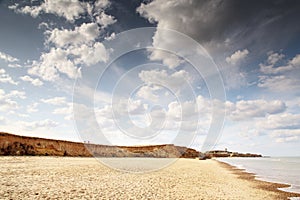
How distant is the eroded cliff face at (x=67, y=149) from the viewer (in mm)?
39963

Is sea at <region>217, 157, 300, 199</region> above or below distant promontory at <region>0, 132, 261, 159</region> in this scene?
below

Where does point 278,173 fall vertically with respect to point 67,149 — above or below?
below

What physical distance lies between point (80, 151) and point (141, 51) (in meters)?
40.6

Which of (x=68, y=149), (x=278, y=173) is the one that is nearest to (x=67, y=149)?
(x=68, y=149)

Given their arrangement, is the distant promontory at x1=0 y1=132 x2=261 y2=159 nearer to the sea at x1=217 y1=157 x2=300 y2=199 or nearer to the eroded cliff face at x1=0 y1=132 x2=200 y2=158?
the eroded cliff face at x1=0 y1=132 x2=200 y2=158

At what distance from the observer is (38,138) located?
46.2 m

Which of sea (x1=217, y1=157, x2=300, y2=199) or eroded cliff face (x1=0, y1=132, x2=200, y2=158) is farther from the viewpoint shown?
eroded cliff face (x1=0, y1=132, x2=200, y2=158)

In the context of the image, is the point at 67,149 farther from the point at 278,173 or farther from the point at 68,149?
the point at 278,173

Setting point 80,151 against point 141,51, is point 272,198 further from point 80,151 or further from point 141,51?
point 80,151

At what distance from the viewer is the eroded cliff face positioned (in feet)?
131

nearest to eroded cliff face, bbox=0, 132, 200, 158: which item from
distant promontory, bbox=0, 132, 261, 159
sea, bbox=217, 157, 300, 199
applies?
distant promontory, bbox=0, 132, 261, 159

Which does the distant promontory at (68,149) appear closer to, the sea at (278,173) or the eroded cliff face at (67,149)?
the eroded cliff face at (67,149)

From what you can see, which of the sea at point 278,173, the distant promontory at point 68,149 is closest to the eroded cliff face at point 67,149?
the distant promontory at point 68,149

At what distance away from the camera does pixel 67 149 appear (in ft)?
180
